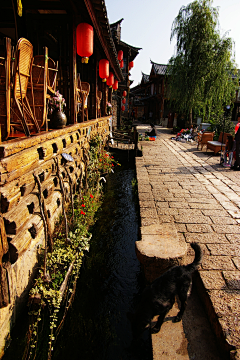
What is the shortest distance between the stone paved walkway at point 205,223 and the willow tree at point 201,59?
36.4ft

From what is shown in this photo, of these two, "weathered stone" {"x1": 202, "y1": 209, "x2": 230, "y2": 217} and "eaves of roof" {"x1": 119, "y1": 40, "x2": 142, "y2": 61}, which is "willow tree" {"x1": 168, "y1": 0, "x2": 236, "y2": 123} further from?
"weathered stone" {"x1": 202, "y1": 209, "x2": 230, "y2": 217}

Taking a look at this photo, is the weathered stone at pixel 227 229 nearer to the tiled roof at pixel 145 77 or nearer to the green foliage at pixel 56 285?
the green foliage at pixel 56 285

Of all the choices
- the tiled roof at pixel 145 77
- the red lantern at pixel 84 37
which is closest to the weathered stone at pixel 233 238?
the red lantern at pixel 84 37

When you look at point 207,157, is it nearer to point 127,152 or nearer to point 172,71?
point 127,152

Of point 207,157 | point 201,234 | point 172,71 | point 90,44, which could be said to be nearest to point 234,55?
point 172,71

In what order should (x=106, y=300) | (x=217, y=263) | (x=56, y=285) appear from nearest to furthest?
(x=56, y=285)
(x=217, y=263)
(x=106, y=300)

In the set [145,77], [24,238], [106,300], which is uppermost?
[145,77]

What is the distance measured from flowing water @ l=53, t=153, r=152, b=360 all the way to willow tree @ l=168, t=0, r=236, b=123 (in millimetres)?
14644

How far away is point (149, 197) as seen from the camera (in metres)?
5.09

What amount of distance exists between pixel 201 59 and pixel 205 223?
53.2 ft

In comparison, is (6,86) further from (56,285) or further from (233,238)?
(233,238)

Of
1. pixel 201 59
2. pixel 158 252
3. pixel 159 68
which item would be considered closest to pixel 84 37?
pixel 158 252

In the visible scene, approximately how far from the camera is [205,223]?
4.02m

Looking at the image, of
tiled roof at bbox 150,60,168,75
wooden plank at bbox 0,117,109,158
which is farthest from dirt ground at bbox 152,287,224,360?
tiled roof at bbox 150,60,168,75
